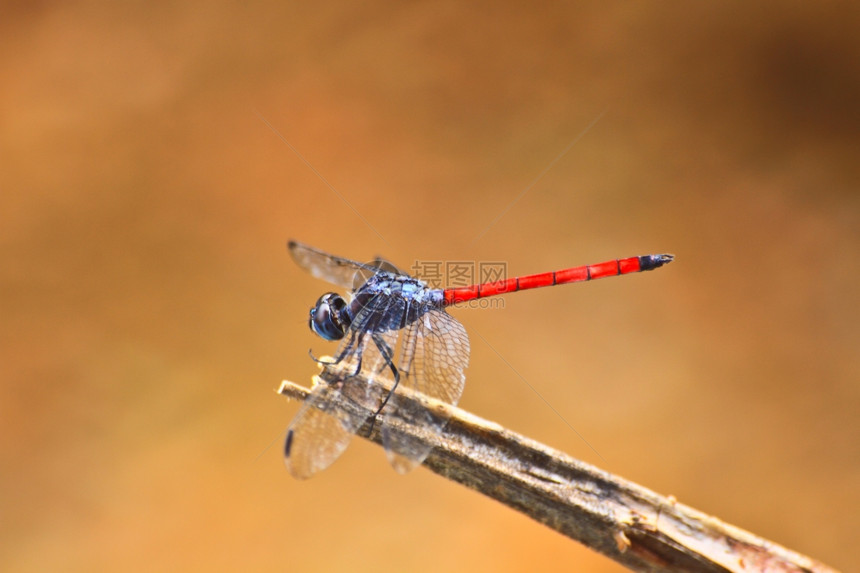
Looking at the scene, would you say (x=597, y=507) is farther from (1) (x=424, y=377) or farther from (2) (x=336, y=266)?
(2) (x=336, y=266)

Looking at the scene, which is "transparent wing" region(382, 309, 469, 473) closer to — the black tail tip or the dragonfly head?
the dragonfly head

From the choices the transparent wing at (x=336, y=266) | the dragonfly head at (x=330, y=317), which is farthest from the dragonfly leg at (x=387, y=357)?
the transparent wing at (x=336, y=266)

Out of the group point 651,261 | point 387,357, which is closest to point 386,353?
point 387,357

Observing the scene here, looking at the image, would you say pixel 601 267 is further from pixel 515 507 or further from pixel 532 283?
pixel 515 507

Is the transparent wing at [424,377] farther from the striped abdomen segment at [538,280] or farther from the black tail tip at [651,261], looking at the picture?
the black tail tip at [651,261]

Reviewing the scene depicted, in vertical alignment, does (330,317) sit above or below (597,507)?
above

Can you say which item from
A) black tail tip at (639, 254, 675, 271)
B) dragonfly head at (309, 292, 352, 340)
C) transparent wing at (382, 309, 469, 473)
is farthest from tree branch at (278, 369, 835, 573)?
black tail tip at (639, 254, 675, 271)

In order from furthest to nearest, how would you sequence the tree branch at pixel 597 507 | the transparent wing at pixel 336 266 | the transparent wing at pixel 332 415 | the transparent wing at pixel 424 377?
1. the transparent wing at pixel 336 266
2. the transparent wing at pixel 332 415
3. the transparent wing at pixel 424 377
4. the tree branch at pixel 597 507
